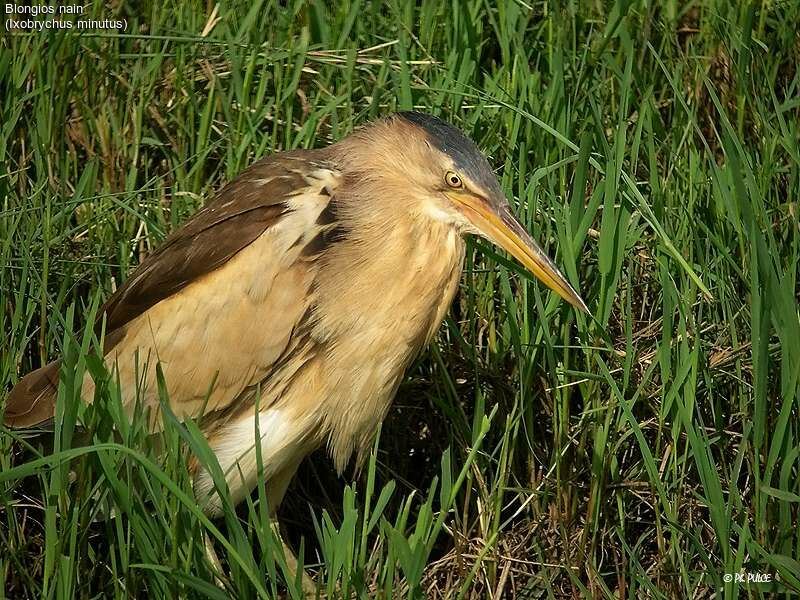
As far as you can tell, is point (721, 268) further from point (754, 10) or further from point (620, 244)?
point (754, 10)

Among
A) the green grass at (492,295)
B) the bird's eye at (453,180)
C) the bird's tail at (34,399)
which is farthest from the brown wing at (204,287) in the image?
the bird's eye at (453,180)

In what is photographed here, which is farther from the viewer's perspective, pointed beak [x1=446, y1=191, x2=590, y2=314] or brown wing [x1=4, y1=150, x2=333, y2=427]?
brown wing [x1=4, y1=150, x2=333, y2=427]

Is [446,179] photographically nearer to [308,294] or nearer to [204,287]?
[308,294]

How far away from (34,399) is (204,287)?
1.46ft

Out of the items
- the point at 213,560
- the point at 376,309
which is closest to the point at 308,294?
the point at 376,309

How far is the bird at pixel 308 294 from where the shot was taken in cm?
270

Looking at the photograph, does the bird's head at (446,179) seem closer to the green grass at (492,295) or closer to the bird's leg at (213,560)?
the green grass at (492,295)

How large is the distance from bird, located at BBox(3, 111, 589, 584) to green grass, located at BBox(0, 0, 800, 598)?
135 millimetres

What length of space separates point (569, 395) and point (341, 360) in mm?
551

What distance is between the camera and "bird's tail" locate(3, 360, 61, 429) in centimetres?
274

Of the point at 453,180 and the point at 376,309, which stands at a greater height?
the point at 453,180

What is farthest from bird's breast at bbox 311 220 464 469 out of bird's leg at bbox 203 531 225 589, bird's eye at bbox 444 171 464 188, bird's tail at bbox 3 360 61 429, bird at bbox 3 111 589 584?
bird's tail at bbox 3 360 61 429

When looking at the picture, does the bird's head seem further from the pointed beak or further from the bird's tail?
the bird's tail

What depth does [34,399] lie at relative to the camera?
2.76m
